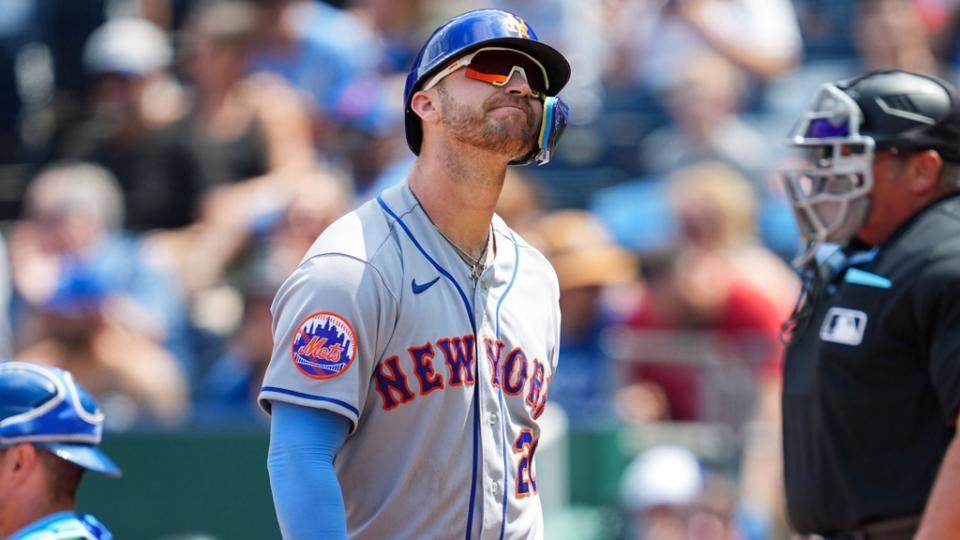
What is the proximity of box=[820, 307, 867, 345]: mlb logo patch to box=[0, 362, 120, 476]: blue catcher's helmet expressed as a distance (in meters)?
1.85

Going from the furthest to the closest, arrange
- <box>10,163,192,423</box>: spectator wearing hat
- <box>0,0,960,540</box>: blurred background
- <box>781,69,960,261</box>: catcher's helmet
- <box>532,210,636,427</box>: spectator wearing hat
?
<box>10,163,192,423</box>: spectator wearing hat
<box>532,210,636,427</box>: spectator wearing hat
<box>0,0,960,540</box>: blurred background
<box>781,69,960,261</box>: catcher's helmet

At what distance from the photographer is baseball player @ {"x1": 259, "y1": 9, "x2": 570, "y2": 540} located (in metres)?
2.95

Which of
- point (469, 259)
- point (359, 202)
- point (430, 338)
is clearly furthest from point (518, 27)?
point (359, 202)

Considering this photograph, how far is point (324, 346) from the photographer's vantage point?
293 cm

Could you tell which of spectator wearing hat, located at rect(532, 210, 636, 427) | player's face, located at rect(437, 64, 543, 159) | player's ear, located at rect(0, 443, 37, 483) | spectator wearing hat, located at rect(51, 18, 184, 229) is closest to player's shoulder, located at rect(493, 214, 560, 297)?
player's face, located at rect(437, 64, 543, 159)

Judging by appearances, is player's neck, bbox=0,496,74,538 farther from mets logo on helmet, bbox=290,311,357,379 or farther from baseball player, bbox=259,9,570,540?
mets logo on helmet, bbox=290,311,357,379

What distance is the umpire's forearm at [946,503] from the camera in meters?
3.45

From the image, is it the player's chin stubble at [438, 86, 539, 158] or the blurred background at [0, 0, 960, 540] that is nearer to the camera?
the player's chin stubble at [438, 86, 539, 158]

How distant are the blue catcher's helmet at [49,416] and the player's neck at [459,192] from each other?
1153mm

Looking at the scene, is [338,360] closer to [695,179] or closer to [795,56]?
[695,179]

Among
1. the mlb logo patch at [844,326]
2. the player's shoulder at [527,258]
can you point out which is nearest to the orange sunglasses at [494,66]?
the player's shoulder at [527,258]

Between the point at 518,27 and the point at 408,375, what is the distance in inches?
29.9

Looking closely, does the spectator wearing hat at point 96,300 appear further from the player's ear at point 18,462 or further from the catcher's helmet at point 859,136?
the catcher's helmet at point 859,136

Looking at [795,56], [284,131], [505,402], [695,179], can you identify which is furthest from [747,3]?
[505,402]
